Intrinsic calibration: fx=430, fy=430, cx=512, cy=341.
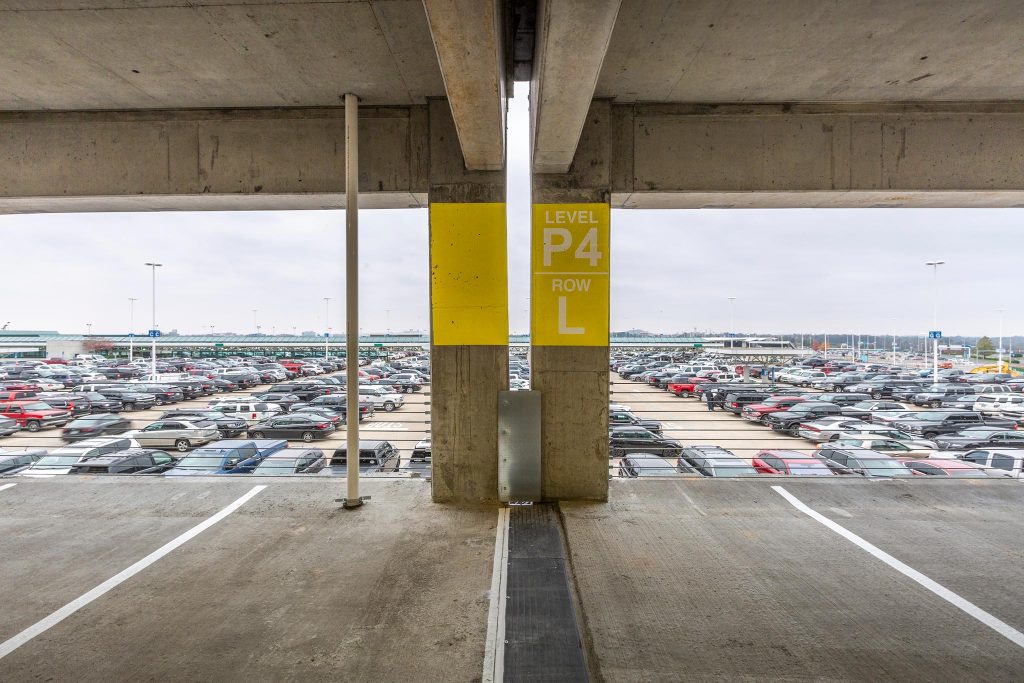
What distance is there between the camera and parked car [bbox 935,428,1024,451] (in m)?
7.47

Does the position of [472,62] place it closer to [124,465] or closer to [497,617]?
[497,617]

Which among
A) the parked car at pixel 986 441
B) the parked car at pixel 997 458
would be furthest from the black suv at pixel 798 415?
the parked car at pixel 997 458

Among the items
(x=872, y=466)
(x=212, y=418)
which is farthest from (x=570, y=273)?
(x=212, y=418)

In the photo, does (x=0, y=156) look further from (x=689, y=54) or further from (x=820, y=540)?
(x=820, y=540)

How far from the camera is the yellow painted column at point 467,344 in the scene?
405 centimetres

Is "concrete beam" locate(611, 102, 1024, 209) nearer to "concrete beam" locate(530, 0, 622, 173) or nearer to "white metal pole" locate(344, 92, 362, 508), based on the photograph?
"concrete beam" locate(530, 0, 622, 173)

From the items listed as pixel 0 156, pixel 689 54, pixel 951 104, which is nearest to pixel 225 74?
pixel 0 156

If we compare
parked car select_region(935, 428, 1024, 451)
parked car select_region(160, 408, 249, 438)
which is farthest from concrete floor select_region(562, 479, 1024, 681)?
parked car select_region(160, 408, 249, 438)

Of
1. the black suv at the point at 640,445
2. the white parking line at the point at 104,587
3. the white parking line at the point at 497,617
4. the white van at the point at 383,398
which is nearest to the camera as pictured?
the white parking line at the point at 497,617

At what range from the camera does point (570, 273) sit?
13.4ft

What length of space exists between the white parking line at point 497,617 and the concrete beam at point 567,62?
3117 mm

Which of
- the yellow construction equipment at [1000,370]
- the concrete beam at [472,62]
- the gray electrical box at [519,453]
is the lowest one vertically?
the yellow construction equipment at [1000,370]

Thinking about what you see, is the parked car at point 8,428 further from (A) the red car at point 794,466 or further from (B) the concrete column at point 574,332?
(A) the red car at point 794,466

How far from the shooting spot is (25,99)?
398 cm
